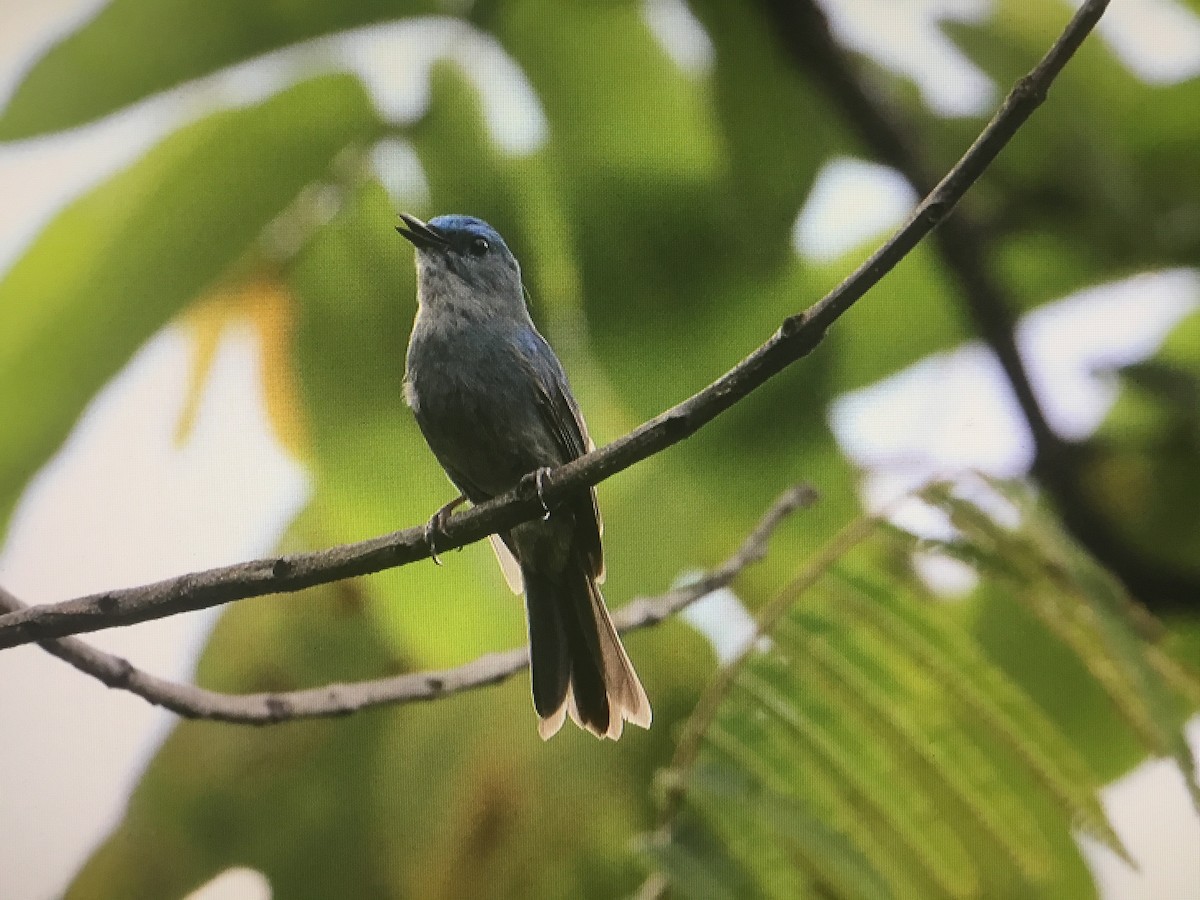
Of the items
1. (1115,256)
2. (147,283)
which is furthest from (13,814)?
(1115,256)

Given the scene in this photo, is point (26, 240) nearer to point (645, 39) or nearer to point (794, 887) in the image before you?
point (645, 39)

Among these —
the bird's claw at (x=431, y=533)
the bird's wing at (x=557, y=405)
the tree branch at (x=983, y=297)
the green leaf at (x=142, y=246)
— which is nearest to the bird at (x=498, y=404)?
A: the bird's wing at (x=557, y=405)

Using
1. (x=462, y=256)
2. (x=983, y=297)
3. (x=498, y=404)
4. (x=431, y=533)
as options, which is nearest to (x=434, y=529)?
(x=431, y=533)

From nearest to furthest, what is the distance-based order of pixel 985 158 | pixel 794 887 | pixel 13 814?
pixel 985 158 → pixel 794 887 → pixel 13 814

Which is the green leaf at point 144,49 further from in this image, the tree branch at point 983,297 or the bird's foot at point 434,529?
the bird's foot at point 434,529

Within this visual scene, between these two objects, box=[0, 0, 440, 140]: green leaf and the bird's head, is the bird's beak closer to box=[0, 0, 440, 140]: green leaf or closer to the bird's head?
the bird's head

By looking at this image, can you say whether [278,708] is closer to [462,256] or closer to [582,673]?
[582,673]
